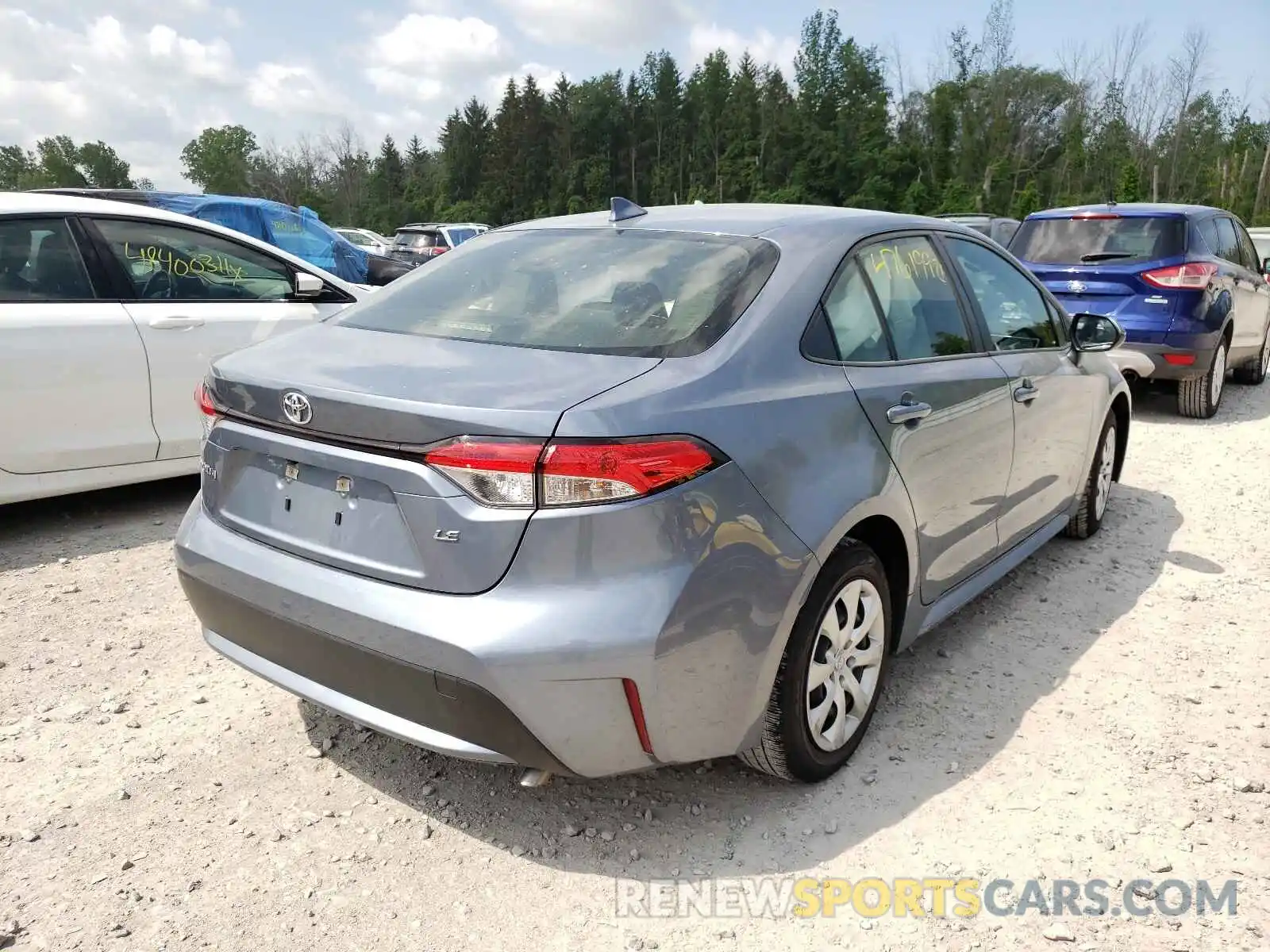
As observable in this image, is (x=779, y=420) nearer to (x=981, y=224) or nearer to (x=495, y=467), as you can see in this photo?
(x=495, y=467)

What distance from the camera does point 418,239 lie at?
2281cm

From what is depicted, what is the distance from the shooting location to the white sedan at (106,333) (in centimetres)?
442

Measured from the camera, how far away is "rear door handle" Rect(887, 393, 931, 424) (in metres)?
2.83

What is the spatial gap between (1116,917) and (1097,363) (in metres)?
2.96

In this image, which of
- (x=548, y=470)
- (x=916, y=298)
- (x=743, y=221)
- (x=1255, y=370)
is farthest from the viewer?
(x=1255, y=370)

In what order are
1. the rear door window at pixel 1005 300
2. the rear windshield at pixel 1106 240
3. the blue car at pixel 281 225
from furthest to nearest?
1. the blue car at pixel 281 225
2. the rear windshield at pixel 1106 240
3. the rear door window at pixel 1005 300

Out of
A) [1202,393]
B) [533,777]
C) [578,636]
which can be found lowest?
[533,777]

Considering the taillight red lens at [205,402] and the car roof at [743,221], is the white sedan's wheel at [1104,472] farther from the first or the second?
the taillight red lens at [205,402]

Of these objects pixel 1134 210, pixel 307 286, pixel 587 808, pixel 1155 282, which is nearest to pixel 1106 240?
pixel 1134 210

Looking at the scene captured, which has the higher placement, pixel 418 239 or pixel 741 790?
pixel 418 239

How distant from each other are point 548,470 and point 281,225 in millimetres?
10950

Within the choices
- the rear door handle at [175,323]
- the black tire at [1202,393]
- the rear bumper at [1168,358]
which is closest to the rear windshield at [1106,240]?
the rear bumper at [1168,358]

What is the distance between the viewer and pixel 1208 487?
19.6 ft

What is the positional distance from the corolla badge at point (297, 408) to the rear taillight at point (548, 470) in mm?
397
